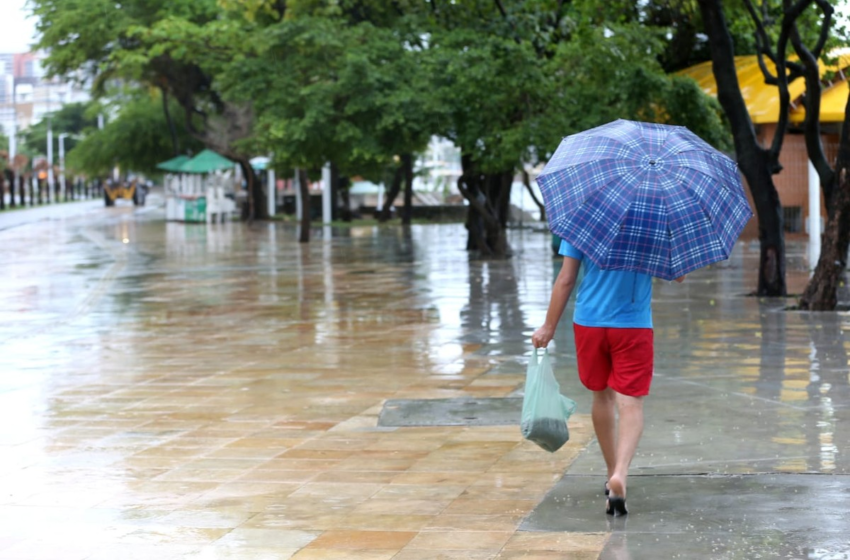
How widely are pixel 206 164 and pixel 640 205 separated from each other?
44.7 meters

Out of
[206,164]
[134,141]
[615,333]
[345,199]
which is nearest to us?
[615,333]

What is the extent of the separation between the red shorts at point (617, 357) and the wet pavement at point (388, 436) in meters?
0.57

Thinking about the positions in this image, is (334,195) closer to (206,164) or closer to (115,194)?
(206,164)

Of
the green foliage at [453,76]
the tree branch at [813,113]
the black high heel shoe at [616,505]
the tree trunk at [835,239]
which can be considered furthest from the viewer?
the green foliage at [453,76]

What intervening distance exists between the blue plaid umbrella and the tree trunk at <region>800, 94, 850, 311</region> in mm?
8458

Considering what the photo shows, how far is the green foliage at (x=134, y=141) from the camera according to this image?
180 feet

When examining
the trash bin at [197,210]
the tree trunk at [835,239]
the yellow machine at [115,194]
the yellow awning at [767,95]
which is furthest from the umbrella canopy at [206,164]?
the tree trunk at [835,239]

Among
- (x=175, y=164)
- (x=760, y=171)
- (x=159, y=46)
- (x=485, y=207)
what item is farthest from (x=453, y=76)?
(x=175, y=164)

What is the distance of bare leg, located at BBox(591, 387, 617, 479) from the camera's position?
5.84 meters

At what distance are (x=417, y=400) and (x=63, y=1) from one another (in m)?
33.2

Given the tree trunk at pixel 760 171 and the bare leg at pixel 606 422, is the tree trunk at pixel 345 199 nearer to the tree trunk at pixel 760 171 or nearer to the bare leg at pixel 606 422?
the tree trunk at pixel 760 171

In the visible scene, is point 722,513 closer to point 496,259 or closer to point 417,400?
point 417,400

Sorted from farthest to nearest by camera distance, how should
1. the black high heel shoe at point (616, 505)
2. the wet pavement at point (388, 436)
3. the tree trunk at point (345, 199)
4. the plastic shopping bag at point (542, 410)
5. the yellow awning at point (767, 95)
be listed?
the tree trunk at point (345, 199) < the yellow awning at point (767, 95) < the plastic shopping bag at point (542, 410) < the black high heel shoe at point (616, 505) < the wet pavement at point (388, 436)

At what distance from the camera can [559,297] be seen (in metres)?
5.70
